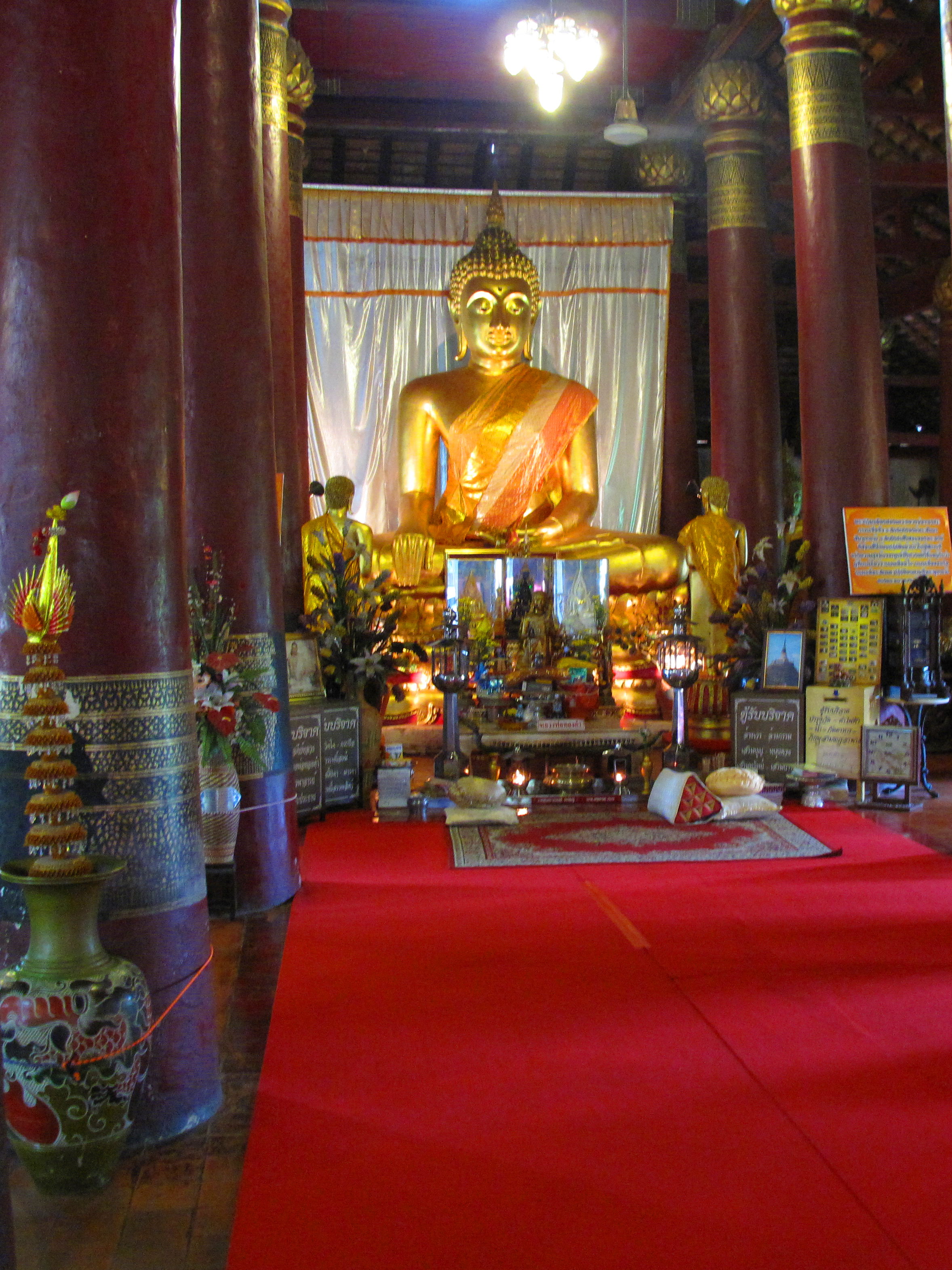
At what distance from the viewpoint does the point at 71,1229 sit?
200cm

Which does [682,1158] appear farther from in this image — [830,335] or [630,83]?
[630,83]

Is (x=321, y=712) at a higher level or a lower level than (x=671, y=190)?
lower

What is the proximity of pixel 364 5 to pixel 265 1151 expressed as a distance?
8924 millimetres

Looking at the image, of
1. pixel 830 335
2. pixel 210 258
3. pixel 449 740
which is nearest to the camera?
pixel 210 258

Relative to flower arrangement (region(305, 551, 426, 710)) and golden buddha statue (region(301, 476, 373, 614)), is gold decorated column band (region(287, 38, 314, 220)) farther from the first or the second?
flower arrangement (region(305, 551, 426, 710))

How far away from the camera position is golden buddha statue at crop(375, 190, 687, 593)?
9.29 meters

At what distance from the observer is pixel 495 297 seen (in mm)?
9359

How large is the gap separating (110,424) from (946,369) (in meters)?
11.0

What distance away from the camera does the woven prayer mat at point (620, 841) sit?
4.54m

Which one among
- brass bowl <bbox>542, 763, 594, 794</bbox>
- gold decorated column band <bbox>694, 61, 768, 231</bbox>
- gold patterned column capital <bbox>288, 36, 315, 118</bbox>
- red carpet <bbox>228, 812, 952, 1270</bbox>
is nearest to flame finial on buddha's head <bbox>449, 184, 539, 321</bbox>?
gold decorated column band <bbox>694, 61, 768, 231</bbox>

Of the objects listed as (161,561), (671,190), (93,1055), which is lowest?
(93,1055)

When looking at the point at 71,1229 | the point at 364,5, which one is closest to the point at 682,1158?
the point at 71,1229

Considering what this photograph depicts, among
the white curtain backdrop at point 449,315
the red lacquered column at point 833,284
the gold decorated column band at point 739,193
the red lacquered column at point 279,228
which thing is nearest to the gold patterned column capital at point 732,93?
the gold decorated column band at point 739,193

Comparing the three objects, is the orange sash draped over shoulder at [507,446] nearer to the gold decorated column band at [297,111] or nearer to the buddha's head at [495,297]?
the buddha's head at [495,297]
